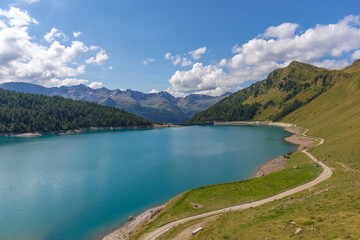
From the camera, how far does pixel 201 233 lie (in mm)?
32062

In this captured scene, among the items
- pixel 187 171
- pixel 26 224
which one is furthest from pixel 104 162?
pixel 26 224

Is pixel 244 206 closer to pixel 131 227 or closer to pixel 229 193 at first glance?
pixel 229 193

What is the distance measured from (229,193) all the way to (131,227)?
87.6 feet

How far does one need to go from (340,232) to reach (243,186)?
124 ft

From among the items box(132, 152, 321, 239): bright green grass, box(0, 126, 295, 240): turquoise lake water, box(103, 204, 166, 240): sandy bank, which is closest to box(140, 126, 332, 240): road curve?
box(132, 152, 321, 239): bright green grass

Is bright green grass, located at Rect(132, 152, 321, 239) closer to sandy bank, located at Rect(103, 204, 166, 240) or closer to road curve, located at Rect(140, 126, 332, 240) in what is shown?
road curve, located at Rect(140, 126, 332, 240)

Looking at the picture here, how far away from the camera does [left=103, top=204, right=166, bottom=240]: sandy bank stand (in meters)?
40.8

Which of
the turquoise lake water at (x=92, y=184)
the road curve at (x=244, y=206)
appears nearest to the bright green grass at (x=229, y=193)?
the road curve at (x=244, y=206)

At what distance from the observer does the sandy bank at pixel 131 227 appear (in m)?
40.8

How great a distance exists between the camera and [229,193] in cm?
5288

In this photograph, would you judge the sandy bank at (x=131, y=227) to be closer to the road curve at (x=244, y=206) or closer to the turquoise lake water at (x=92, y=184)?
the turquoise lake water at (x=92, y=184)

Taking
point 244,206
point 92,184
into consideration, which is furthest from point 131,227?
point 92,184

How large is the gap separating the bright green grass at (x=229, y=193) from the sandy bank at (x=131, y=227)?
14.8 feet

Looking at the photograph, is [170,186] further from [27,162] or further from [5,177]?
Result: [27,162]
